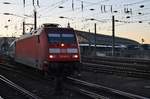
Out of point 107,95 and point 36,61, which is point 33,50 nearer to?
point 36,61

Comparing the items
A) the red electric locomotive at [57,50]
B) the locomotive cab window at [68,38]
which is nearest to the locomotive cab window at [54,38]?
the red electric locomotive at [57,50]

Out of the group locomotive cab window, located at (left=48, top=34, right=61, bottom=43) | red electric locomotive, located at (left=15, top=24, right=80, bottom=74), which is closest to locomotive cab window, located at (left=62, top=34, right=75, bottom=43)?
red electric locomotive, located at (left=15, top=24, right=80, bottom=74)

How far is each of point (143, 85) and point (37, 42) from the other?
753 centimetres

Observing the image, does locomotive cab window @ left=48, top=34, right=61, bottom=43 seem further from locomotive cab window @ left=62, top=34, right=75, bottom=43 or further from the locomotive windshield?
locomotive cab window @ left=62, top=34, right=75, bottom=43

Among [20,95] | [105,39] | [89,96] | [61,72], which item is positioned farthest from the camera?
[105,39]

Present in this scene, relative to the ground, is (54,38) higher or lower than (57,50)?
higher

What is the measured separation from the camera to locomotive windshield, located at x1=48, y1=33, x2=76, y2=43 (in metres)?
23.4

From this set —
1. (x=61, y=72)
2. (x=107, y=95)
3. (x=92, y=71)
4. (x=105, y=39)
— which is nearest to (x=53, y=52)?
(x=61, y=72)

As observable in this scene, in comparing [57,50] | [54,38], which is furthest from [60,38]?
[57,50]

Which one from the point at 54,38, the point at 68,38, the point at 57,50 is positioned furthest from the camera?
the point at 68,38

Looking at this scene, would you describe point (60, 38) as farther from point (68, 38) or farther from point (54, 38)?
point (68, 38)

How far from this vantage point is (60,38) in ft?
77.3

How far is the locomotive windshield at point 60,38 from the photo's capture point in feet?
76.7

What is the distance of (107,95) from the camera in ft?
54.5
